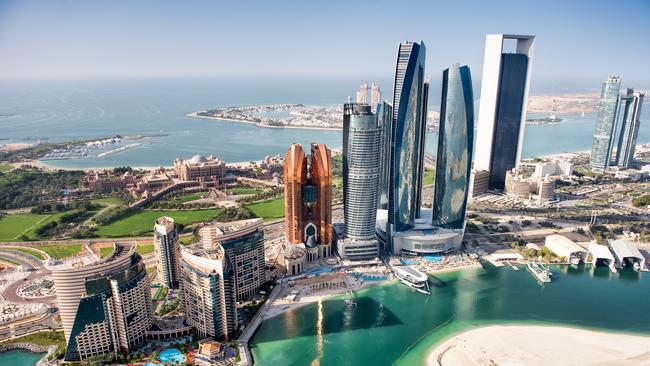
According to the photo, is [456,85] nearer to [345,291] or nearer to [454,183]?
[454,183]

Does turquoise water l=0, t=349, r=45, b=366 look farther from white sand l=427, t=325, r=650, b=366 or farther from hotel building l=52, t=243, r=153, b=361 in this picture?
white sand l=427, t=325, r=650, b=366

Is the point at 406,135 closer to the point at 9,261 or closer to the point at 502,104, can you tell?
the point at 502,104

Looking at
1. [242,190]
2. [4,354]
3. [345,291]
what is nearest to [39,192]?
[242,190]

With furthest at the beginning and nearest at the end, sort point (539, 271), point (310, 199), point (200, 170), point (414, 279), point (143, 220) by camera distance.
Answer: point (200, 170)
point (143, 220)
point (310, 199)
point (539, 271)
point (414, 279)

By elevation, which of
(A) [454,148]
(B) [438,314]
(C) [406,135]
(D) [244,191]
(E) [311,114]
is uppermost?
(C) [406,135]

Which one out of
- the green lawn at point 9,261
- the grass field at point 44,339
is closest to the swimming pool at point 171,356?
the grass field at point 44,339

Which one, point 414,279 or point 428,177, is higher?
point 428,177

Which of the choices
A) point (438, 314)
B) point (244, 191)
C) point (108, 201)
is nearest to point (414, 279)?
point (438, 314)
